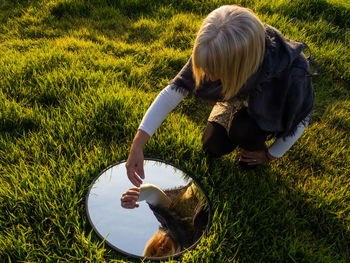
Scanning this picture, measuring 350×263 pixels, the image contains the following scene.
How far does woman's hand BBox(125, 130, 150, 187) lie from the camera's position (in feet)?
5.15

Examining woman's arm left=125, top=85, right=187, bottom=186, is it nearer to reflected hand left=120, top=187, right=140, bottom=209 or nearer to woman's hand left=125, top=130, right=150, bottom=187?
woman's hand left=125, top=130, right=150, bottom=187

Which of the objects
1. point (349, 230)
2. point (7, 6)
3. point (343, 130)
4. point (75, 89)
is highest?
point (7, 6)

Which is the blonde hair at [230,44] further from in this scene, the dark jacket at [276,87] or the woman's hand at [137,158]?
the woman's hand at [137,158]

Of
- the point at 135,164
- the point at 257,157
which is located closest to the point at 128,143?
the point at 135,164

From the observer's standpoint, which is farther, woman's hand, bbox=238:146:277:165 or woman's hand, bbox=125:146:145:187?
woman's hand, bbox=238:146:277:165

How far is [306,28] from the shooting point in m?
3.14

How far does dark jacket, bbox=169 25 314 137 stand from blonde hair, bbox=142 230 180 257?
86 centimetres

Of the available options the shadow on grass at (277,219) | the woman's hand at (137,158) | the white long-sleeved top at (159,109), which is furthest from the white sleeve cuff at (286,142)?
the woman's hand at (137,158)

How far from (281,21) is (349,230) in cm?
233

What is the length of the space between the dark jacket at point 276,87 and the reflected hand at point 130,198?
727 millimetres

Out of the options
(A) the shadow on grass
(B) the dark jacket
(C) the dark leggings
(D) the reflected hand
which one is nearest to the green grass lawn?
(A) the shadow on grass

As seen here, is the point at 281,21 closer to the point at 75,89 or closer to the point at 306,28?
the point at 306,28

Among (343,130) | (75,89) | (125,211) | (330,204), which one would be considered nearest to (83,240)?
(125,211)

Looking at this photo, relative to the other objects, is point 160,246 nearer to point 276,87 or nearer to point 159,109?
point 159,109
